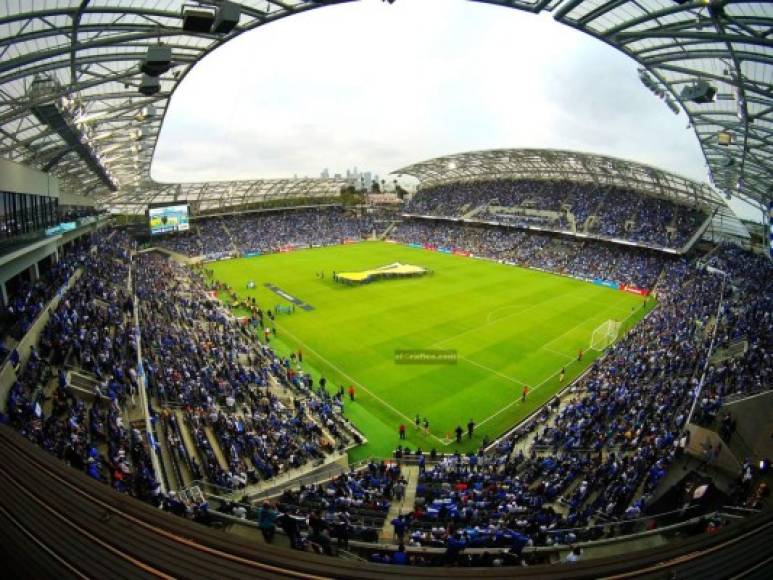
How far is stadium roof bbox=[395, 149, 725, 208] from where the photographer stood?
161 feet

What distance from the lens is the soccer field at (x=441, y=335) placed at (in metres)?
22.0

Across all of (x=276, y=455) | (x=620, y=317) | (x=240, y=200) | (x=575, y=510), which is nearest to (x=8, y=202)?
(x=276, y=455)

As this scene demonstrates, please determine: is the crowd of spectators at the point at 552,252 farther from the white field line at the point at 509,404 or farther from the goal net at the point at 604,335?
the white field line at the point at 509,404

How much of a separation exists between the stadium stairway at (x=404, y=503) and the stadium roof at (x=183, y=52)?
14.4m

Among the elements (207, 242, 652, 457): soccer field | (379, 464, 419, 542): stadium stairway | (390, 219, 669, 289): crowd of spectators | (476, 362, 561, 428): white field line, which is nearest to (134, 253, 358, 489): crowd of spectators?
(207, 242, 652, 457): soccer field

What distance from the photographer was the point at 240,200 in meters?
76.3

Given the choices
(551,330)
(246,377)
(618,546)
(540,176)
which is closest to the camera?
(618,546)

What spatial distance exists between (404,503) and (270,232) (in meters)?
65.9

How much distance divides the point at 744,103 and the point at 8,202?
3290 cm

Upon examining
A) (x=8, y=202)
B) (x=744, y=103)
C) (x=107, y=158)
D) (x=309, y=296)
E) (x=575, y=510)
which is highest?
(x=107, y=158)

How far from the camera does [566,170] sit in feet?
201

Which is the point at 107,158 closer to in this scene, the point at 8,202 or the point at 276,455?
the point at 8,202

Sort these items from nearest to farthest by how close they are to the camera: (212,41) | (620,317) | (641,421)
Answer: (641,421) < (212,41) < (620,317)

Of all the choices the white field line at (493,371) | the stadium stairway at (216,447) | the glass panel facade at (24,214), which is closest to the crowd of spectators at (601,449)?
the white field line at (493,371)
